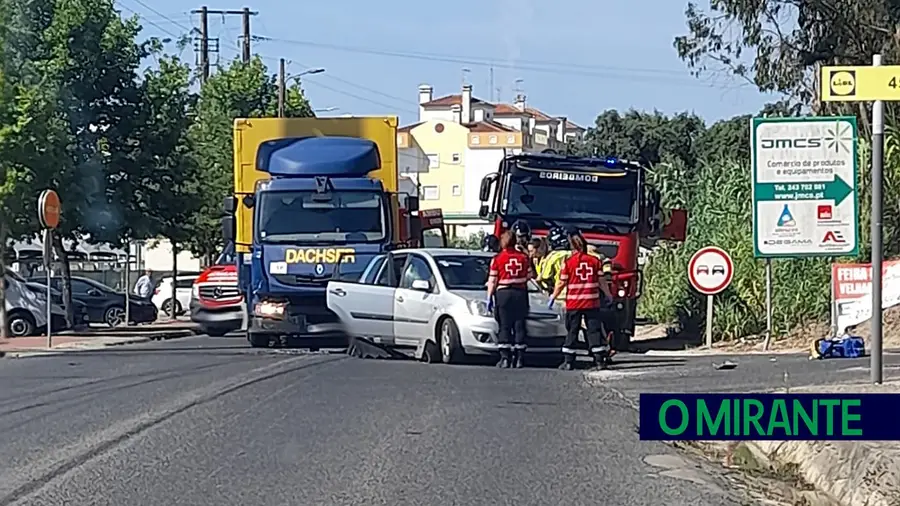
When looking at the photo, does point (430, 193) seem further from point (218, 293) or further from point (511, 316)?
point (511, 316)

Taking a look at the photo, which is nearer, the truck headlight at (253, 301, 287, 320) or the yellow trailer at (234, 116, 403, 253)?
the truck headlight at (253, 301, 287, 320)

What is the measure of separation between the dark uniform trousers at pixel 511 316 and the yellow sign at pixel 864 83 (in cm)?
679

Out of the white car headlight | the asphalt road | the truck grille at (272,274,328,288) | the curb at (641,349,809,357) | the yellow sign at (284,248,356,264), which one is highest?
the yellow sign at (284,248,356,264)

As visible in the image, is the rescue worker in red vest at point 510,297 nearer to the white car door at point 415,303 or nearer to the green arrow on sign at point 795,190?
the white car door at point 415,303

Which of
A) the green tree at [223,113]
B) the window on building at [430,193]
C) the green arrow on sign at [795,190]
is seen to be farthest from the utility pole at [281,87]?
the window on building at [430,193]

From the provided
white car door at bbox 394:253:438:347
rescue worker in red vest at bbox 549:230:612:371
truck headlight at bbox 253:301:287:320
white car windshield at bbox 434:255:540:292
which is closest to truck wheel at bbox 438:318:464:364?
white car door at bbox 394:253:438:347

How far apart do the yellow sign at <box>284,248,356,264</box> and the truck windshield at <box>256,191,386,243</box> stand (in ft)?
0.56

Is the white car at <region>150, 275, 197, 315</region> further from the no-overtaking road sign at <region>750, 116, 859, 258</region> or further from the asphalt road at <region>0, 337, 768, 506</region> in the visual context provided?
the no-overtaking road sign at <region>750, 116, 859, 258</region>

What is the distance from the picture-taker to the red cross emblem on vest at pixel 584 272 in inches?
688

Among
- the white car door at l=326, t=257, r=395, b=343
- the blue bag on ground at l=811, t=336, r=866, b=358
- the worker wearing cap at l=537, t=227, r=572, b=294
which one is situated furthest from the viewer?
the worker wearing cap at l=537, t=227, r=572, b=294

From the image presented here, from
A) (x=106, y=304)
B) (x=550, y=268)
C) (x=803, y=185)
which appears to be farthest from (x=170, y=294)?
(x=803, y=185)

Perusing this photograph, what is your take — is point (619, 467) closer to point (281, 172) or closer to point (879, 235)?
point (879, 235)

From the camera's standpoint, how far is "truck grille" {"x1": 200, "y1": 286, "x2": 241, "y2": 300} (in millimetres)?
29469

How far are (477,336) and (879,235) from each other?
707 cm
